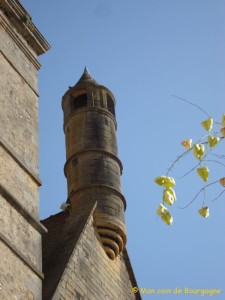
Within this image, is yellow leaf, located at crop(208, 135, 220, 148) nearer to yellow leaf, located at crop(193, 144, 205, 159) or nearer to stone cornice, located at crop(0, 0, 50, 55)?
yellow leaf, located at crop(193, 144, 205, 159)

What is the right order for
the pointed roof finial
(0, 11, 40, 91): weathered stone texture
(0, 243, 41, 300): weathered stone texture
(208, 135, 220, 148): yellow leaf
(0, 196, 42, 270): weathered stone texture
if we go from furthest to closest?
the pointed roof finial < (0, 11, 40, 91): weathered stone texture < (0, 196, 42, 270): weathered stone texture < (0, 243, 41, 300): weathered stone texture < (208, 135, 220, 148): yellow leaf

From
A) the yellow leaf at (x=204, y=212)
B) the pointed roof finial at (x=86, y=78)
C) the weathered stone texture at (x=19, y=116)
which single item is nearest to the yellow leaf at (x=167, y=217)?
the yellow leaf at (x=204, y=212)

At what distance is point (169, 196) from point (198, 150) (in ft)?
1.23

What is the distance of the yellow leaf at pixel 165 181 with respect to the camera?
4.92 m

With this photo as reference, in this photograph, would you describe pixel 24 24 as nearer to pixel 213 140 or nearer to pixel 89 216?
pixel 89 216

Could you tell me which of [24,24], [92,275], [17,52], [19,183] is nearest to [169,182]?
[19,183]

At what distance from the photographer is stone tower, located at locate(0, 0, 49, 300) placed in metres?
8.55

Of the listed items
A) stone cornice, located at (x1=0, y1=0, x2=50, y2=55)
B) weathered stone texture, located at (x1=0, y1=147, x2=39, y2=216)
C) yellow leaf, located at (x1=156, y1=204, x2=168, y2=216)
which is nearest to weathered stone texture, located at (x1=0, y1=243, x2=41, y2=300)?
weathered stone texture, located at (x1=0, y1=147, x2=39, y2=216)

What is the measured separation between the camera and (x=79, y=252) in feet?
34.7

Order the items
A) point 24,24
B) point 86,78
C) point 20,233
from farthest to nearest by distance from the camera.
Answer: point 86,78 < point 24,24 < point 20,233

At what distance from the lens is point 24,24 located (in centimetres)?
1220

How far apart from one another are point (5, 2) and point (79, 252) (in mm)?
4215

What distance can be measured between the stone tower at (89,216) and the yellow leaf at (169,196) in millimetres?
4792

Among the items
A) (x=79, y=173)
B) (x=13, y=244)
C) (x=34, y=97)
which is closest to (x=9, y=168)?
(x=13, y=244)
